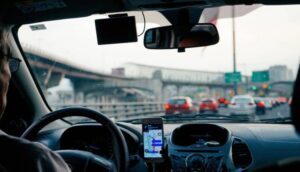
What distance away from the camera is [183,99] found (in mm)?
33688

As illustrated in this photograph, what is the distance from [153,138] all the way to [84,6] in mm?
1609

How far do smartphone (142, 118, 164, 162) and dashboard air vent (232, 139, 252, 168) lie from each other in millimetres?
746

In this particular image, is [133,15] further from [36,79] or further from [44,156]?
[44,156]

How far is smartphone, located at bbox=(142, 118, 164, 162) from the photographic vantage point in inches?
163

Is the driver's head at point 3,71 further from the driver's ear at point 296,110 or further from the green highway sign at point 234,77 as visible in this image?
the green highway sign at point 234,77

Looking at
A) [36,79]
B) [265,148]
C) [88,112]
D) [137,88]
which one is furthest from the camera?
[137,88]

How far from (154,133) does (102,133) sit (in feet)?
1.63

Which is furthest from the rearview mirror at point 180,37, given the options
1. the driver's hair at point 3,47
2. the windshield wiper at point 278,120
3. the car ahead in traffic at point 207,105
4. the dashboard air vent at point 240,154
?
the car ahead in traffic at point 207,105

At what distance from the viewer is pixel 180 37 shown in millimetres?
4387

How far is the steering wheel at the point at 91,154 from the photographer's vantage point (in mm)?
2908

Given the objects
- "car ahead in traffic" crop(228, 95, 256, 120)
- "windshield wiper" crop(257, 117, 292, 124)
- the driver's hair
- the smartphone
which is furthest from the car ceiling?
"car ahead in traffic" crop(228, 95, 256, 120)

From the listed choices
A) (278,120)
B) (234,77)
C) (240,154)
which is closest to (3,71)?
(240,154)

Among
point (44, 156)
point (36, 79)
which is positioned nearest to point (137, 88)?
point (36, 79)

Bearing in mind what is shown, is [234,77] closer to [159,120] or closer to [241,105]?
[241,105]
